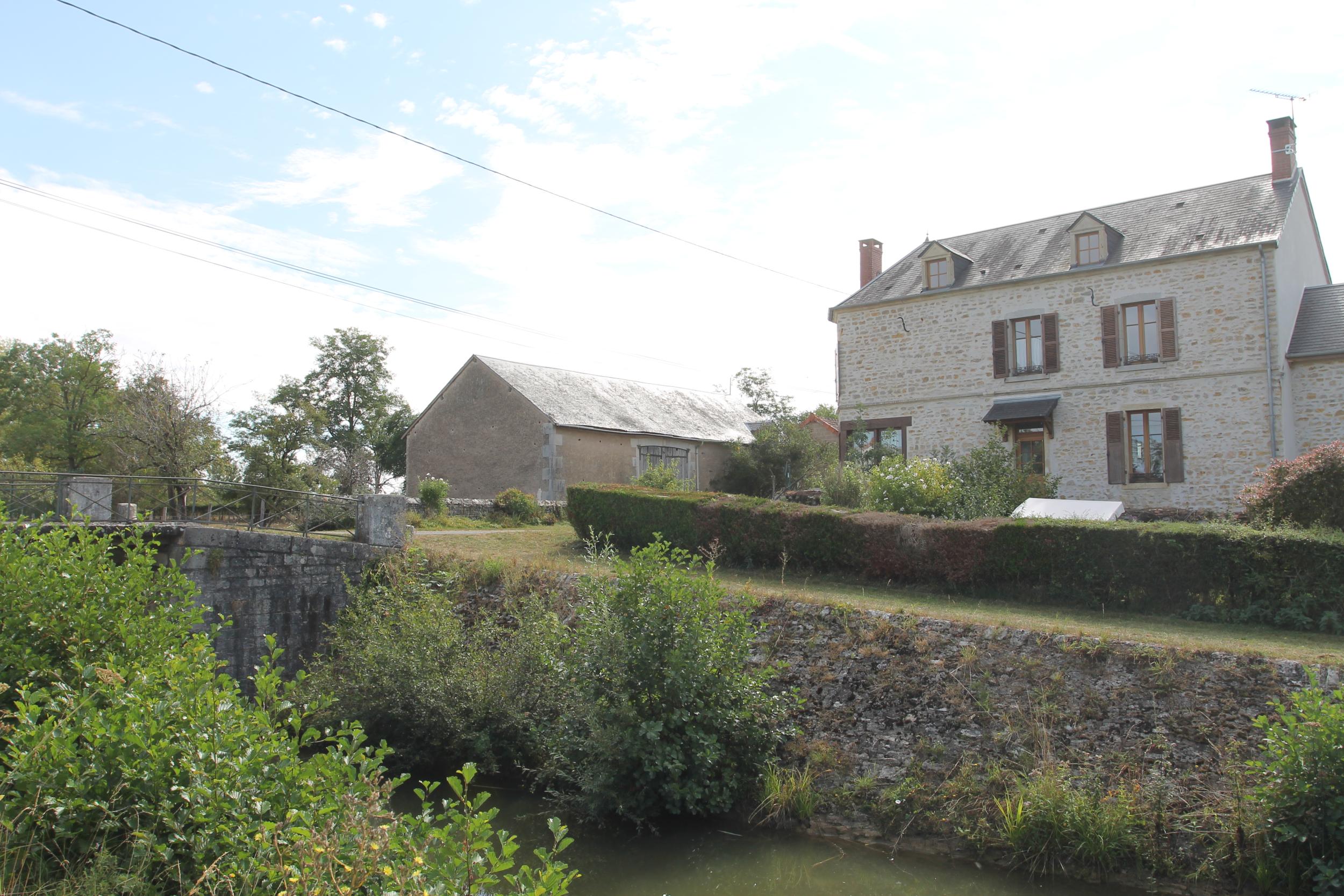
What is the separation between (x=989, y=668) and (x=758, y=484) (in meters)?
18.9

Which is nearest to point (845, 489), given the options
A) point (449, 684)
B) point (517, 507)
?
point (517, 507)

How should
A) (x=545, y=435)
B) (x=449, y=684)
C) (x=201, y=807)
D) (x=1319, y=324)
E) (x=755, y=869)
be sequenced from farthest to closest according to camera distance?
(x=545, y=435), (x=1319, y=324), (x=449, y=684), (x=755, y=869), (x=201, y=807)

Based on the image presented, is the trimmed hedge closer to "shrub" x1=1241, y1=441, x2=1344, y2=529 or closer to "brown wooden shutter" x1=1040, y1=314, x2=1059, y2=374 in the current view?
"shrub" x1=1241, y1=441, x2=1344, y2=529

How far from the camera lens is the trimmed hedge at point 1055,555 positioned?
376 inches

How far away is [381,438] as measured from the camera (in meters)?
37.1

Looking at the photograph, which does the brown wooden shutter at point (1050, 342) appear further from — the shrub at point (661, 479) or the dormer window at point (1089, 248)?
the shrub at point (661, 479)

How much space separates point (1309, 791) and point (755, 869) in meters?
3.92

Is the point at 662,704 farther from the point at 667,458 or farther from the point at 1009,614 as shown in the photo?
the point at 667,458

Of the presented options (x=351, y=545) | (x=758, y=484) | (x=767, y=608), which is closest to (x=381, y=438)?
(x=758, y=484)

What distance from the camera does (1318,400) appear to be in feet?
57.3

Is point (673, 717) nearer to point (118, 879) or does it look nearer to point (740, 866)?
point (740, 866)

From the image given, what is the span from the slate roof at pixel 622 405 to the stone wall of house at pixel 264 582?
10789 millimetres

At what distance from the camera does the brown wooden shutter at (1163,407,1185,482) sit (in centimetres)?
1820

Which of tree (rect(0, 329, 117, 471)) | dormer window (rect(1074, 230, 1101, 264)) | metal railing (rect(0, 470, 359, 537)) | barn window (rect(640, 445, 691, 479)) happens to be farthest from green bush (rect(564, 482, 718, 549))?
tree (rect(0, 329, 117, 471))
